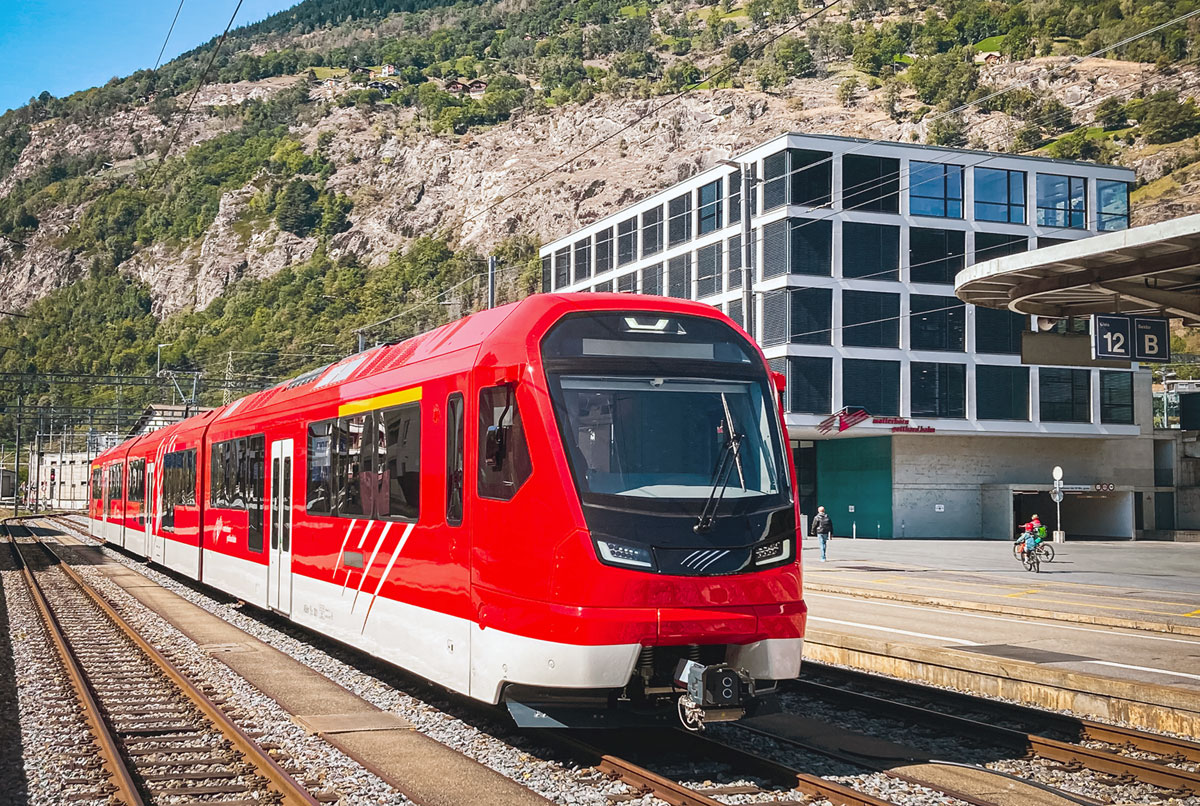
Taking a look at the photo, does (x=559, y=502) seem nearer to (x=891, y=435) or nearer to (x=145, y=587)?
(x=145, y=587)

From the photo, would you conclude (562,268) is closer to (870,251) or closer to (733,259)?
(733,259)

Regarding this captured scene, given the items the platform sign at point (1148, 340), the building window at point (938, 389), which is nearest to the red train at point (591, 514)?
the platform sign at point (1148, 340)

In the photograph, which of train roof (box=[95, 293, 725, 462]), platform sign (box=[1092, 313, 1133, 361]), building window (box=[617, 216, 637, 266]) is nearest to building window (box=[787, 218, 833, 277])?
building window (box=[617, 216, 637, 266])

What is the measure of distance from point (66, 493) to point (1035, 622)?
428 ft

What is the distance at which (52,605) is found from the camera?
2189 cm

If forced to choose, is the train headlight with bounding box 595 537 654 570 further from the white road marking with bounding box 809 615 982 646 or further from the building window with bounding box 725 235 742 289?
the building window with bounding box 725 235 742 289

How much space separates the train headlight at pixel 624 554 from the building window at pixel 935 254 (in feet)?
161

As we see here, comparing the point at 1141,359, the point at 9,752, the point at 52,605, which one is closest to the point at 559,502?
the point at 9,752

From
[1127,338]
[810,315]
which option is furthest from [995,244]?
[1127,338]

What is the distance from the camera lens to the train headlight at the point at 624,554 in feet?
27.1

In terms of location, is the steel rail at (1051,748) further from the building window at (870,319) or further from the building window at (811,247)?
the building window at (870,319)

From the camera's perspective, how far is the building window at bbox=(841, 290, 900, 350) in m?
53.5

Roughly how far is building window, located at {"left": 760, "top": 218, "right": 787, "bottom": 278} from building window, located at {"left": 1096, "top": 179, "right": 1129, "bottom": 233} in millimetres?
17149

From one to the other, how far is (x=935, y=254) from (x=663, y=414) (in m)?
49.4
